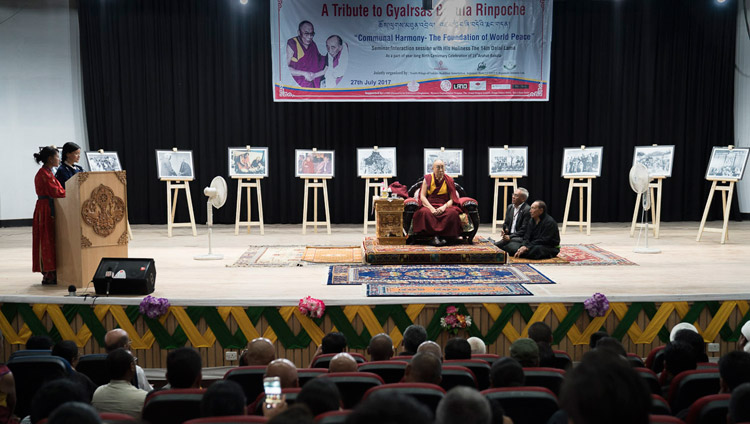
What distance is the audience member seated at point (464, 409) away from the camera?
211cm

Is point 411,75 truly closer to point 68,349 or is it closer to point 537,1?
point 537,1

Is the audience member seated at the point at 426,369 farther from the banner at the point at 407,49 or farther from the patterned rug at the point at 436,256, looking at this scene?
the banner at the point at 407,49

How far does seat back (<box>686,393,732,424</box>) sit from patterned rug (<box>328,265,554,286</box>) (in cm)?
407

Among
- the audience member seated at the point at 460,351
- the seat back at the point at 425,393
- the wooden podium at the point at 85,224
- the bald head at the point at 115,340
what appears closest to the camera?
the seat back at the point at 425,393

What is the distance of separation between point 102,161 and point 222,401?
9550mm

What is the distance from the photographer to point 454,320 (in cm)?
585

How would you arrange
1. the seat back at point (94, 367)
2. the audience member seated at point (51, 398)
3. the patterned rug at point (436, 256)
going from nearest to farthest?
the audience member seated at point (51, 398) → the seat back at point (94, 367) → the patterned rug at point (436, 256)

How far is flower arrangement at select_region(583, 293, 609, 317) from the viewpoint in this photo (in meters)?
5.86

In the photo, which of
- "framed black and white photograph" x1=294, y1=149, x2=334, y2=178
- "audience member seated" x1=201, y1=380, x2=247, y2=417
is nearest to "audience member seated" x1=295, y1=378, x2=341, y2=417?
"audience member seated" x1=201, y1=380, x2=247, y2=417

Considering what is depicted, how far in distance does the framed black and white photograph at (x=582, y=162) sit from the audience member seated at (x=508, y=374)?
8.79m

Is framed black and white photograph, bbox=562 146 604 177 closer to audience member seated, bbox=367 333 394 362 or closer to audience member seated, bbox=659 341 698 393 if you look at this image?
audience member seated, bbox=659 341 698 393

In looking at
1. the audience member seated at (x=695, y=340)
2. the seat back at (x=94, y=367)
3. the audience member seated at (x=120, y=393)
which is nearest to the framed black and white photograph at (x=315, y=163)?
the seat back at (x=94, y=367)

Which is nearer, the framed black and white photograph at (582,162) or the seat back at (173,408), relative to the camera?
the seat back at (173,408)

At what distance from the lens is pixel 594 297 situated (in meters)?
5.87
